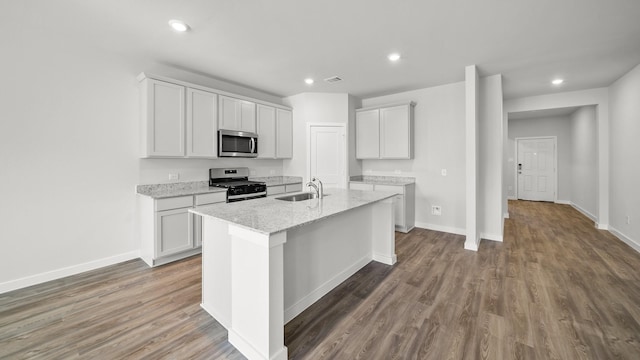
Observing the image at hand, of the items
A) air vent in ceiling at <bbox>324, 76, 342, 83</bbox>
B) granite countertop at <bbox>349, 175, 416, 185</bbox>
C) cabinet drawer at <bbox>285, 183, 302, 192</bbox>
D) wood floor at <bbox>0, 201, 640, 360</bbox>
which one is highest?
air vent in ceiling at <bbox>324, 76, 342, 83</bbox>

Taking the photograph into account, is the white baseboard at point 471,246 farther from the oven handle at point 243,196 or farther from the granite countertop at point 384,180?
the oven handle at point 243,196

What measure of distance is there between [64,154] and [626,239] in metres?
7.72

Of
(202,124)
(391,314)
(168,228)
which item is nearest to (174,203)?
(168,228)

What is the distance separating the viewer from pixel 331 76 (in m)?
4.12

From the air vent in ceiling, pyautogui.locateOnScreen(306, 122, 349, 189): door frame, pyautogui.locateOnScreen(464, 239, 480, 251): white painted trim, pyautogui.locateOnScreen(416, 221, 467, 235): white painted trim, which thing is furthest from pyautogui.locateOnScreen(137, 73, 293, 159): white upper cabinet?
pyautogui.locateOnScreen(464, 239, 480, 251): white painted trim

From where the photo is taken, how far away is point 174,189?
3703mm

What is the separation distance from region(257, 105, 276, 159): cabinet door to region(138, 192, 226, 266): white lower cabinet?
1.44 metres

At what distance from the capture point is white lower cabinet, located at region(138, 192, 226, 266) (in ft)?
10.3

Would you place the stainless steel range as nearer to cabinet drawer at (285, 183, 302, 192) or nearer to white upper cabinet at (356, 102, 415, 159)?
cabinet drawer at (285, 183, 302, 192)

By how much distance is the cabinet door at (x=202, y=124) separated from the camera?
142 inches

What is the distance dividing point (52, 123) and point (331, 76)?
3502 mm

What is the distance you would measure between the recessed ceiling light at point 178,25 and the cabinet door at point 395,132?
138 inches

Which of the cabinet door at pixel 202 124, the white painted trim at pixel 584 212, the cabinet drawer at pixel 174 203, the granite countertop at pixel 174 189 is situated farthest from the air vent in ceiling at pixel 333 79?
the white painted trim at pixel 584 212

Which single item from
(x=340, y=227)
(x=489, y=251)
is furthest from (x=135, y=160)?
(x=489, y=251)
